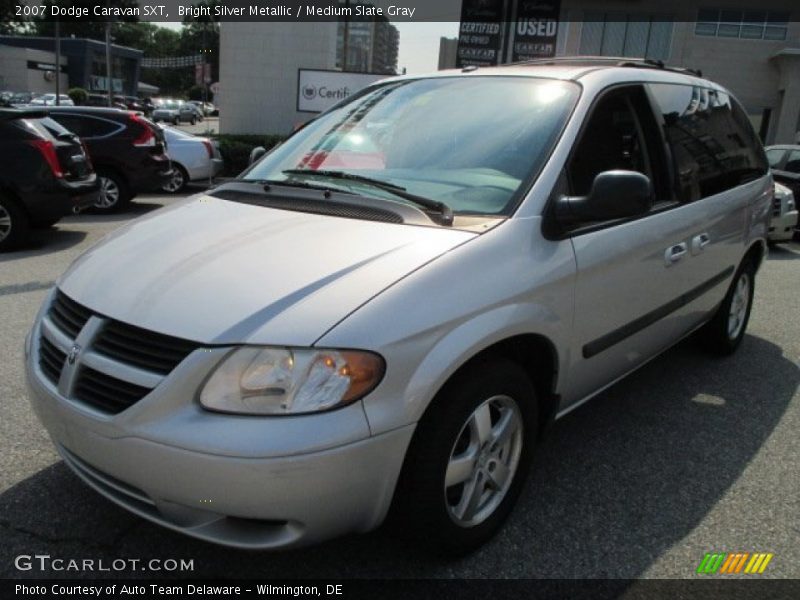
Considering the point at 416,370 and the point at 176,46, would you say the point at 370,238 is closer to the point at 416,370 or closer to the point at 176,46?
the point at 416,370

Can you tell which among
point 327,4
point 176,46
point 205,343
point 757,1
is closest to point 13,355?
point 205,343

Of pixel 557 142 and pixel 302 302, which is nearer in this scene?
pixel 302 302

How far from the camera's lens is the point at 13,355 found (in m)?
4.43

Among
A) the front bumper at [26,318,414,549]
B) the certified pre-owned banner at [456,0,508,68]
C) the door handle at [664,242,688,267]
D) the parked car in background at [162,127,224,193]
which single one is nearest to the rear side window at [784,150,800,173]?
the certified pre-owned banner at [456,0,508,68]

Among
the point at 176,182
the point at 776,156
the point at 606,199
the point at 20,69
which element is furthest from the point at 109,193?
the point at 20,69

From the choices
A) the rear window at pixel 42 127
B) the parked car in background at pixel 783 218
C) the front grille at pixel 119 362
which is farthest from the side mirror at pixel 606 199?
the parked car in background at pixel 783 218

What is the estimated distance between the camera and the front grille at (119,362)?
209cm

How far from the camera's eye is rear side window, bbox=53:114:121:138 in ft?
36.3

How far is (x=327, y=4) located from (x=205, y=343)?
1980cm

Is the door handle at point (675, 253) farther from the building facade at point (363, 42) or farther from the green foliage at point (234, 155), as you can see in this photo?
the building facade at point (363, 42)

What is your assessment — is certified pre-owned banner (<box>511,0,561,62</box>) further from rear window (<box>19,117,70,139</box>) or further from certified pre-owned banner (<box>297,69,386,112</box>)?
rear window (<box>19,117,70,139</box>)

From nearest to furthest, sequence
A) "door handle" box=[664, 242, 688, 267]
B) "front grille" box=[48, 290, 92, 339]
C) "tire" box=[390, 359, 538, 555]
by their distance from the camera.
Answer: "tire" box=[390, 359, 538, 555]
"front grille" box=[48, 290, 92, 339]
"door handle" box=[664, 242, 688, 267]

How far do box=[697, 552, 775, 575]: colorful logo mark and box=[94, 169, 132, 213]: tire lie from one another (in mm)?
10242

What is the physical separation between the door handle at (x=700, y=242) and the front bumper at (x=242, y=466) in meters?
2.28
